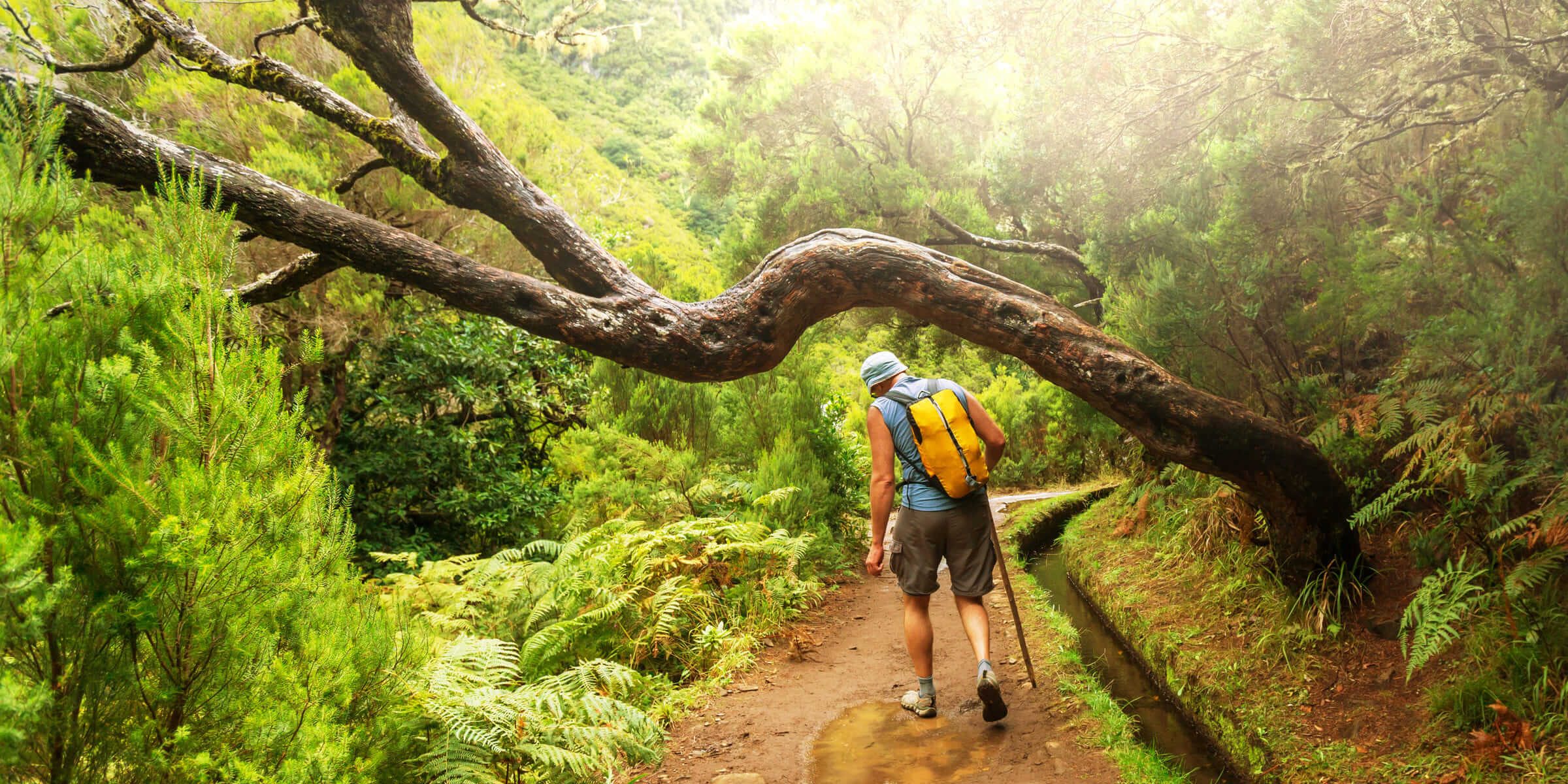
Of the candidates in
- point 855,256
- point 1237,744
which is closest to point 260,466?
point 855,256

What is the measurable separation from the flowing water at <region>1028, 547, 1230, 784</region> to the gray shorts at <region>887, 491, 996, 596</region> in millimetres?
1284

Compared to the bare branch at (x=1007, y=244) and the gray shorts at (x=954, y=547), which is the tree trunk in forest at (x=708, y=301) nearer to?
the gray shorts at (x=954, y=547)

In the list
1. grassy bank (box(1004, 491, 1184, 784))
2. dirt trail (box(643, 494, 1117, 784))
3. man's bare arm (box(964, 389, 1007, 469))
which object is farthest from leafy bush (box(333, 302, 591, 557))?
man's bare arm (box(964, 389, 1007, 469))

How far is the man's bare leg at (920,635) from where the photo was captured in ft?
15.0

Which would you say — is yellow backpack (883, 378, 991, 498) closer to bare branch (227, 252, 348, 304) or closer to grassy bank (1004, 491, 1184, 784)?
grassy bank (1004, 491, 1184, 784)

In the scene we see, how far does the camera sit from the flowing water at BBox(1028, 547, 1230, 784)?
4.35m

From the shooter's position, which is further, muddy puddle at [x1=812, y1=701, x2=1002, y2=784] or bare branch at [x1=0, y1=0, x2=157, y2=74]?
muddy puddle at [x1=812, y1=701, x2=1002, y2=784]

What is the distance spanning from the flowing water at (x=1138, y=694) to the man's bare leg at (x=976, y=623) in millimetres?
1035

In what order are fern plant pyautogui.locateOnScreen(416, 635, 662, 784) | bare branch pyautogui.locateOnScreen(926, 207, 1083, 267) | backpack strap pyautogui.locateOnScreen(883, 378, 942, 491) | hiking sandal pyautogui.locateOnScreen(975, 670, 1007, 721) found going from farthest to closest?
bare branch pyautogui.locateOnScreen(926, 207, 1083, 267)
backpack strap pyautogui.locateOnScreen(883, 378, 942, 491)
hiking sandal pyautogui.locateOnScreen(975, 670, 1007, 721)
fern plant pyautogui.locateOnScreen(416, 635, 662, 784)

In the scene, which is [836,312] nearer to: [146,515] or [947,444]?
[947,444]

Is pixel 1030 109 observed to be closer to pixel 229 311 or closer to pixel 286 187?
pixel 286 187

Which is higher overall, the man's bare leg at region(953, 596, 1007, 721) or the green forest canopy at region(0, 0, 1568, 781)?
the green forest canopy at region(0, 0, 1568, 781)

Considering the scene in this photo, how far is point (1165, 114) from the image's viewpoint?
23.1ft

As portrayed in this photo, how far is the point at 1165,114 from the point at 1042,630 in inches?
183
